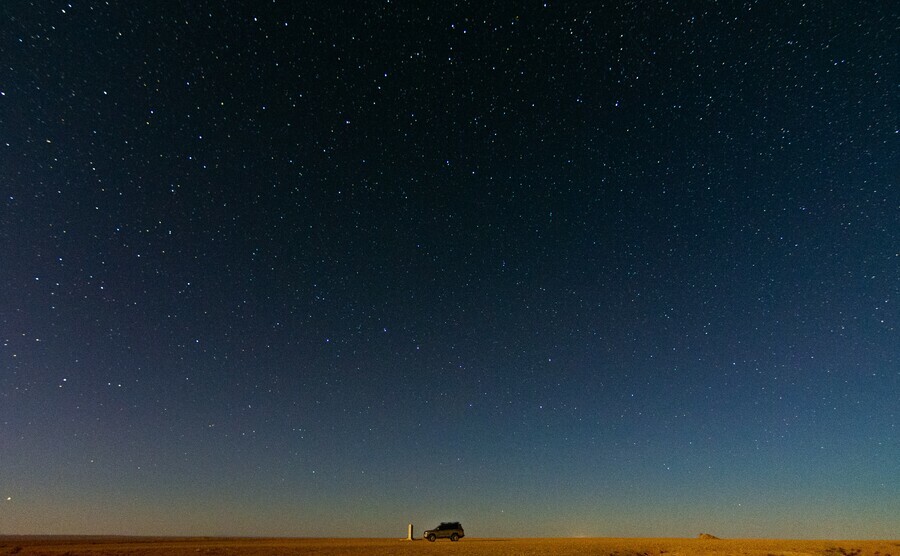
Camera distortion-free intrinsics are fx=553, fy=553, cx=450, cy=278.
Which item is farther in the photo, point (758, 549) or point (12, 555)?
point (758, 549)

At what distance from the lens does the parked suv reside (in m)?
43.3

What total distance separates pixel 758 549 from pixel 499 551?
17674 mm

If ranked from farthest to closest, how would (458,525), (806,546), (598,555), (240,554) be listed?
(458,525), (806,546), (598,555), (240,554)

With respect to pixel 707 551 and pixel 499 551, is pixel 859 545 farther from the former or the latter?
pixel 499 551

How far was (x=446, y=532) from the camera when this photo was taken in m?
43.8

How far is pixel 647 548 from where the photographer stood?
3656cm

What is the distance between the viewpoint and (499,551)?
33.7 metres

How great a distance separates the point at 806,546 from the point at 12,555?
49.3 meters

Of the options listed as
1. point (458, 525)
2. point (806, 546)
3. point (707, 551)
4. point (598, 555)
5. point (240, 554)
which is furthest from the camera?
point (458, 525)

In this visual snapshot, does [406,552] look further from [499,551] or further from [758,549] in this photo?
[758,549]

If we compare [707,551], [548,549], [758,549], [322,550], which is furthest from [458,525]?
[758,549]

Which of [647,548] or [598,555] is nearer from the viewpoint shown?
[598,555]

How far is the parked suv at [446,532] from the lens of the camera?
1706 inches

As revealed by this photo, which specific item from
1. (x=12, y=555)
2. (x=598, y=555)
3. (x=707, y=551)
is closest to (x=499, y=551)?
(x=598, y=555)
